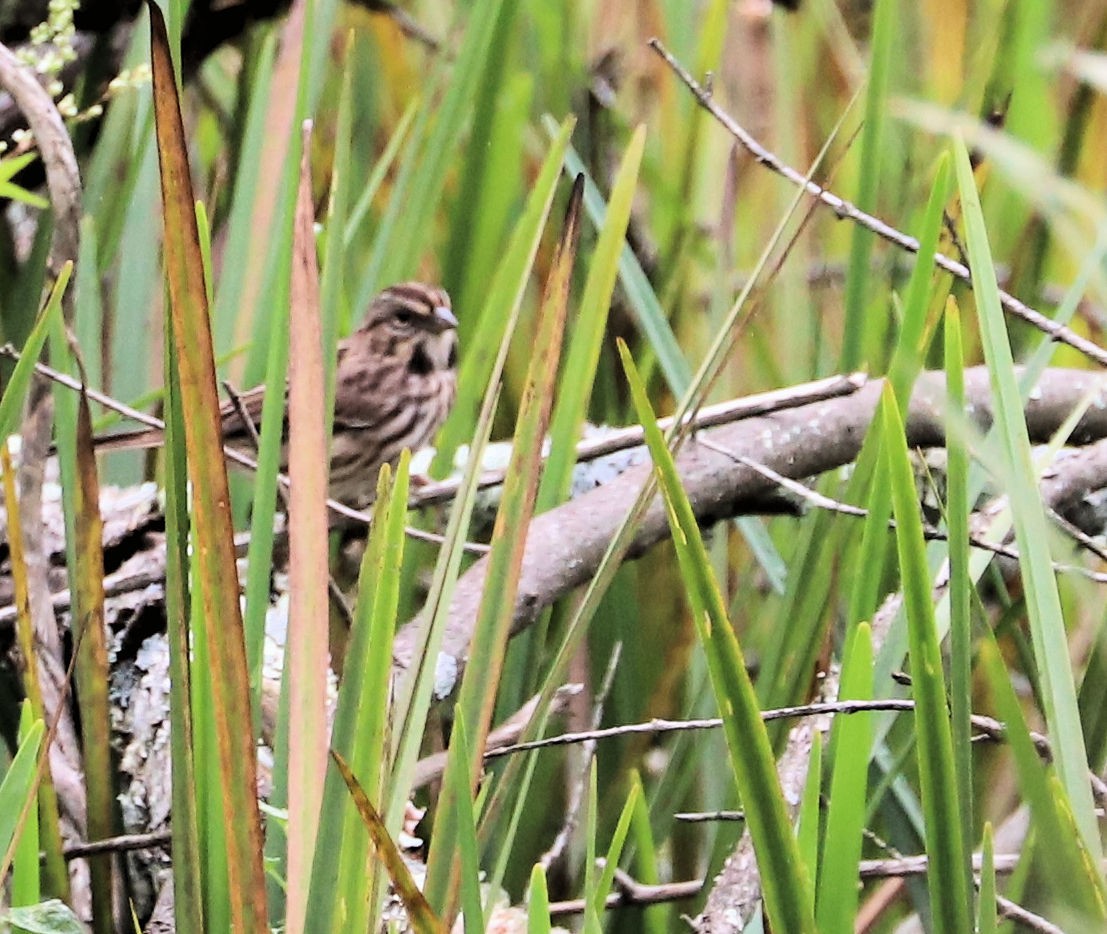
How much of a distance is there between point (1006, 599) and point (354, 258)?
30.0 inches

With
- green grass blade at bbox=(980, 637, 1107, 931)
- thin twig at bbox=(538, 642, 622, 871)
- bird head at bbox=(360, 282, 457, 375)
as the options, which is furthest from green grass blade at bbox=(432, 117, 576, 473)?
bird head at bbox=(360, 282, 457, 375)

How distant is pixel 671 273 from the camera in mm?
1626

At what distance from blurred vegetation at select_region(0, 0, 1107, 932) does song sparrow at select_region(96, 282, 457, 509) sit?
0.95 feet

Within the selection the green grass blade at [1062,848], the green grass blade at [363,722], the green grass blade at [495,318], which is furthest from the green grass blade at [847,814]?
the green grass blade at [495,318]

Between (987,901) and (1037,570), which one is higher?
(1037,570)

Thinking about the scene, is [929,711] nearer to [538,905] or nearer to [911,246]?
[538,905]

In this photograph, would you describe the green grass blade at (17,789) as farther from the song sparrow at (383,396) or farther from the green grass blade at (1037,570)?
the song sparrow at (383,396)

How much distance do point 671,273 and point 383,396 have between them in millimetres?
940

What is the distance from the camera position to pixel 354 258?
1692 mm

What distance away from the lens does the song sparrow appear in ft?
7.76

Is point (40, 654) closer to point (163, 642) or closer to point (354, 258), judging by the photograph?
point (163, 642)

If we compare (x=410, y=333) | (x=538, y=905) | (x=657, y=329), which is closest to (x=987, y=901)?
(x=538, y=905)

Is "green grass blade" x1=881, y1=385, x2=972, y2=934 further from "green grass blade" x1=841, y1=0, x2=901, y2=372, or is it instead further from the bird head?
the bird head

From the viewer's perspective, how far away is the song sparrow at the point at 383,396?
2365 millimetres
